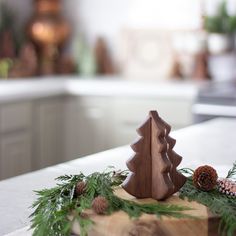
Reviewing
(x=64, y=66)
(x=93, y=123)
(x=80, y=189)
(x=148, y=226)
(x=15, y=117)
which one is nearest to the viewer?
(x=148, y=226)

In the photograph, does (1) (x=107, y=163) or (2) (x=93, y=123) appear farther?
(2) (x=93, y=123)

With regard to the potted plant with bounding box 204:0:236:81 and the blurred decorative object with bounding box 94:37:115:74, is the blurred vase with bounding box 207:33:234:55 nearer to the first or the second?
the potted plant with bounding box 204:0:236:81

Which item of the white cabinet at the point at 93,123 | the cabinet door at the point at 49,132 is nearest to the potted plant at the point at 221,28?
the white cabinet at the point at 93,123

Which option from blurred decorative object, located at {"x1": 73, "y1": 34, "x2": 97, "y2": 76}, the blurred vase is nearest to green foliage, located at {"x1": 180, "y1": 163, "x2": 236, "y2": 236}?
the blurred vase

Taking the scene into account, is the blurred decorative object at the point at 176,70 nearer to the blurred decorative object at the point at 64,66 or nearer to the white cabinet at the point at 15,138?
the blurred decorative object at the point at 64,66

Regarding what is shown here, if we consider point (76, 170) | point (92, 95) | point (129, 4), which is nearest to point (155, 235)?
point (76, 170)

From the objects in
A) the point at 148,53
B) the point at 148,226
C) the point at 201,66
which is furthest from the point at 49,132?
the point at 148,226

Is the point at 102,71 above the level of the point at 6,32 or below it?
below

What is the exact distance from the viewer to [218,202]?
86cm

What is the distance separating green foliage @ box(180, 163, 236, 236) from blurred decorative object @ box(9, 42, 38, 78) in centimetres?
313

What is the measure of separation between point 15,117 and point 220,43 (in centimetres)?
133

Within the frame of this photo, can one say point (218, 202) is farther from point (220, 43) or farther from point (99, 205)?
point (220, 43)

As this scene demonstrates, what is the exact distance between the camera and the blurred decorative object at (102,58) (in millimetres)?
4227

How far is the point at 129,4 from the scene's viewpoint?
416cm
